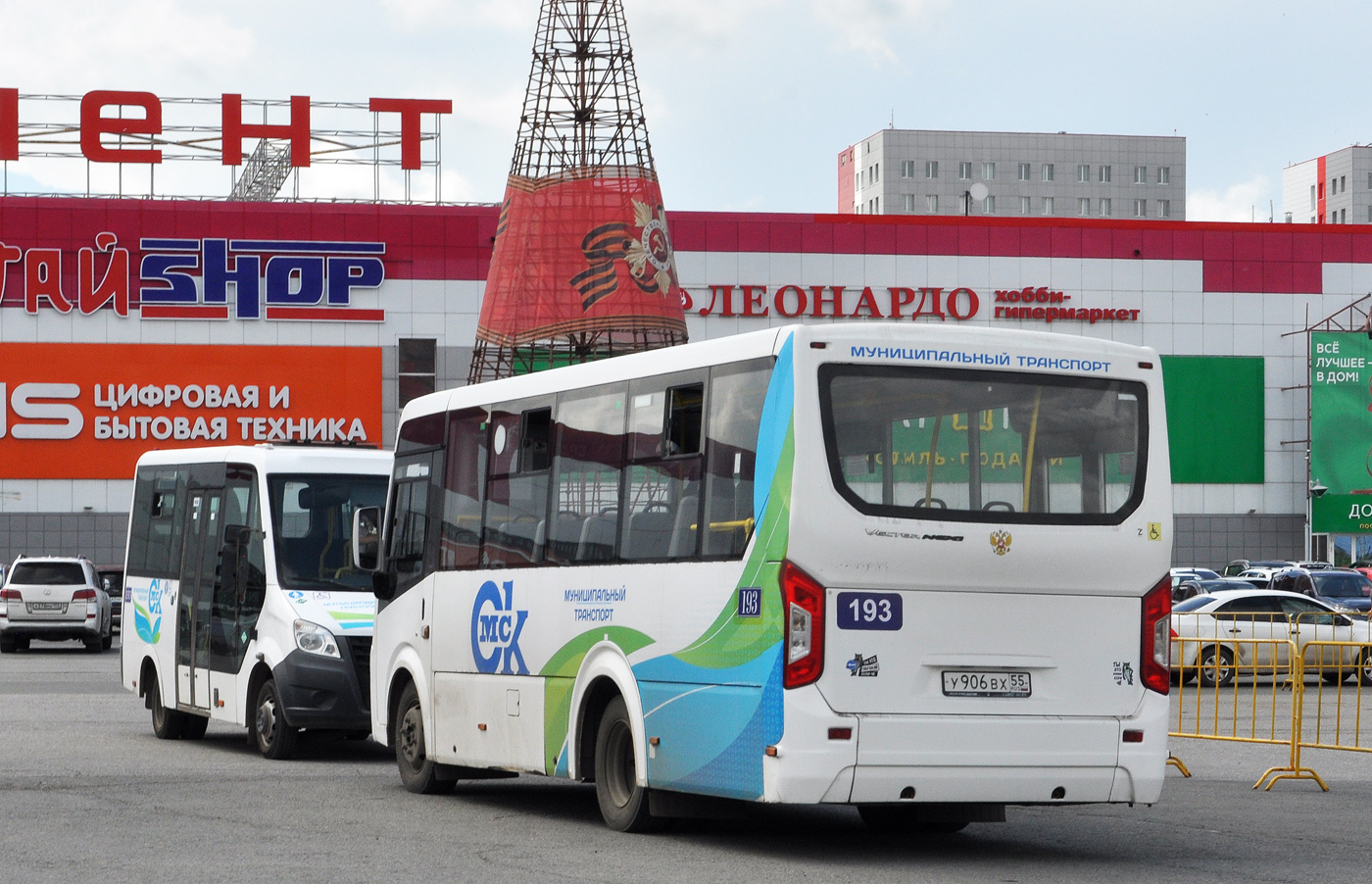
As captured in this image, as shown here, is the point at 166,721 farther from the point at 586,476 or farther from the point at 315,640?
the point at 586,476

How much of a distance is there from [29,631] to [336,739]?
1812cm

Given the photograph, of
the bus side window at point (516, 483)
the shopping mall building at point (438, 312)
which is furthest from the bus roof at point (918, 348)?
the shopping mall building at point (438, 312)

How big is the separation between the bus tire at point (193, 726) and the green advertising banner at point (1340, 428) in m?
41.0

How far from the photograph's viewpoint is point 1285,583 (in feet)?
112

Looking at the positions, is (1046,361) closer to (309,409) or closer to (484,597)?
(484,597)

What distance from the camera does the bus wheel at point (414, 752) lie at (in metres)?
13.3

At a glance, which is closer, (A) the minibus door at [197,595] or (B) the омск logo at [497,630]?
(B) the омск logo at [497,630]

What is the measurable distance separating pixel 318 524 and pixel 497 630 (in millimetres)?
4707

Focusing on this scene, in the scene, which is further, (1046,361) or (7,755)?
(7,755)

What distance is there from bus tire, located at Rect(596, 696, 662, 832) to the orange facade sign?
3806cm

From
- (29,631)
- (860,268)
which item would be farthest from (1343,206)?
(29,631)

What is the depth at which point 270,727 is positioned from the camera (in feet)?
52.7

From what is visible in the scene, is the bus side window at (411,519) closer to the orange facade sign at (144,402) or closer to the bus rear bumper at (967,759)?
the bus rear bumper at (967,759)

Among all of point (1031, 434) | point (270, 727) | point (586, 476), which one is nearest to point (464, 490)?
point (586, 476)
